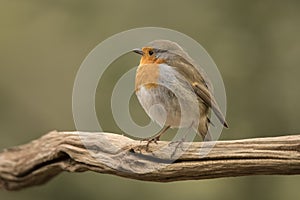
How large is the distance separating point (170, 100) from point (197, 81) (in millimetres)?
100

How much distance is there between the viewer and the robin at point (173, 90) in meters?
1.80

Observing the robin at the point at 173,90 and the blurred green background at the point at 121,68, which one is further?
the blurred green background at the point at 121,68

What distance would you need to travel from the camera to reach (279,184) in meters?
3.17

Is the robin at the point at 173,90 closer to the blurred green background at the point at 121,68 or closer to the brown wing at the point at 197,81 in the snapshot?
the brown wing at the point at 197,81

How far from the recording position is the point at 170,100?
1804 mm

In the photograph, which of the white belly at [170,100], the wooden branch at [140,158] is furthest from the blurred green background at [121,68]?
the white belly at [170,100]

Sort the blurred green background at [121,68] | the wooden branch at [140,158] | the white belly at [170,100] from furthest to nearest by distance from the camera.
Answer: the blurred green background at [121,68] < the white belly at [170,100] < the wooden branch at [140,158]

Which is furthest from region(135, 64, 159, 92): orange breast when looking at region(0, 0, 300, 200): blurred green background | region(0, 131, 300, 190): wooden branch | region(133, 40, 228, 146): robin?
region(0, 0, 300, 200): blurred green background

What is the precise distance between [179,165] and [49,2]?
187 cm

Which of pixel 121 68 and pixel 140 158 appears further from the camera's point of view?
pixel 121 68

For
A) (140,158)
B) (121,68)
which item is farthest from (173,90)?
(121,68)

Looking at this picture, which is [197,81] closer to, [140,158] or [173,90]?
[173,90]

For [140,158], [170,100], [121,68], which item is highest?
[121,68]

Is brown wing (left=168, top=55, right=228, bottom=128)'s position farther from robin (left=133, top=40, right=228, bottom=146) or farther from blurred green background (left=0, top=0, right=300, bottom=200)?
blurred green background (left=0, top=0, right=300, bottom=200)
